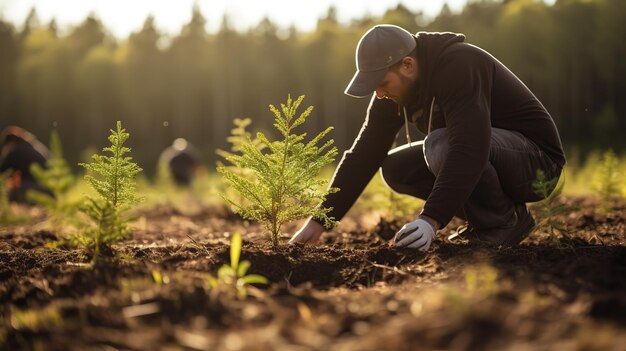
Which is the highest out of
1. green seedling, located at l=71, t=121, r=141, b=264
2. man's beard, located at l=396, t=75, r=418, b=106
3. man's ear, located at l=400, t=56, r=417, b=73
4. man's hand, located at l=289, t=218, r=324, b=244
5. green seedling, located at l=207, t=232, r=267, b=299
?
man's ear, located at l=400, t=56, r=417, b=73

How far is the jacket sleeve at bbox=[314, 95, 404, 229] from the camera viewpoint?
4.26 m

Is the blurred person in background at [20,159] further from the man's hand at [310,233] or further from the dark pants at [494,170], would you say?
the dark pants at [494,170]

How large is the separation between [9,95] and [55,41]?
5.54 metres

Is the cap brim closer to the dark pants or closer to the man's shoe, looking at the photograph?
the dark pants

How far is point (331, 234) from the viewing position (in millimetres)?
4902

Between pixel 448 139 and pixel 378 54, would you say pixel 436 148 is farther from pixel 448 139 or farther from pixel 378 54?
pixel 378 54

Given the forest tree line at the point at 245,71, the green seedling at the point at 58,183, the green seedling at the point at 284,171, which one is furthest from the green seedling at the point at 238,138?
the forest tree line at the point at 245,71

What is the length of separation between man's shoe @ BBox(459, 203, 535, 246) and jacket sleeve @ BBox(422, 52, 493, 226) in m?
0.66

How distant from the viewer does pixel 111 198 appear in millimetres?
3293

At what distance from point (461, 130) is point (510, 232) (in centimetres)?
103

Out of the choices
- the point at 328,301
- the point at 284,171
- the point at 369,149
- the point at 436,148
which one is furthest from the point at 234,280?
the point at 369,149

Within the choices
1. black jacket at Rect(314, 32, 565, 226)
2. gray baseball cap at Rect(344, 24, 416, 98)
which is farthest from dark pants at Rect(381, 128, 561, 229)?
gray baseball cap at Rect(344, 24, 416, 98)

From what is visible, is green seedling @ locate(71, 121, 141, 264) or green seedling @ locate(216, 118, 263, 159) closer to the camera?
green seedling @ locate(71, 121, 141, 264)

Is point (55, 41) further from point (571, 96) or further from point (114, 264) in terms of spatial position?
point (114, 264)
